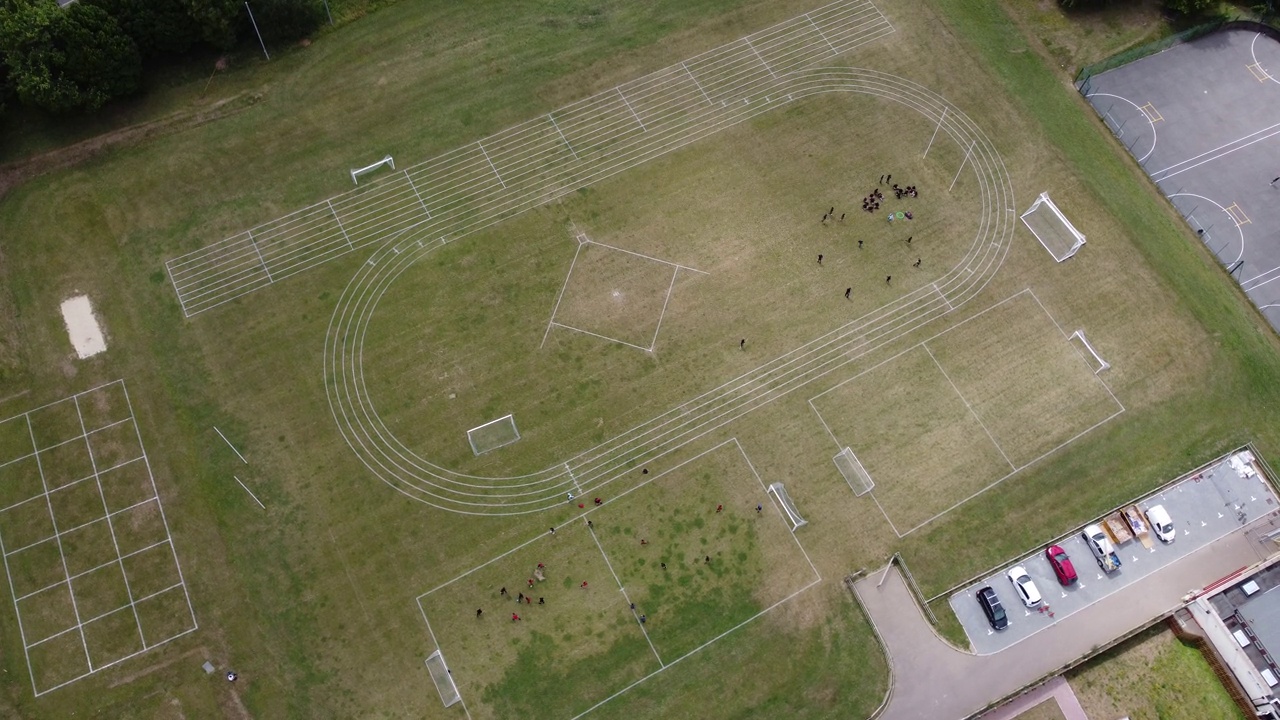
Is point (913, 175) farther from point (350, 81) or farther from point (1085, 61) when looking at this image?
point (350, 81)

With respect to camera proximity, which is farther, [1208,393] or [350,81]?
[350,81]

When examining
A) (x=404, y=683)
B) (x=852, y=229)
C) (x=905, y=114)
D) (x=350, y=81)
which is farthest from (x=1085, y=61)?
(x=404, y=683)

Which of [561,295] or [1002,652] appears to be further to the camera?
[561,295]

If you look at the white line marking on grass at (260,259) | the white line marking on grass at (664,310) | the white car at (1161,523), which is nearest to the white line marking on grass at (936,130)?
the white line marking on grass at (664,310)

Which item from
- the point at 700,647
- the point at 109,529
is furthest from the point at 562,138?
the point at 109,529

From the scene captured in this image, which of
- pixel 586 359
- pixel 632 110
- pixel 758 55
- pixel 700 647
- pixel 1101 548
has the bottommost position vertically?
pixel 1101 548

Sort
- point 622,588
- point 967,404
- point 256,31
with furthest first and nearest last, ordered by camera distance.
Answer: point 256,31
point 967,404
point 622,588

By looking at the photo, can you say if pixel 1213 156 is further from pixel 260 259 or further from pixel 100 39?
pixel 100 39
